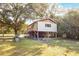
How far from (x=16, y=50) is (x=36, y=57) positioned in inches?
9.3

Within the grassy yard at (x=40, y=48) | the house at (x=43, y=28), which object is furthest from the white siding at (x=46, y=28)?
the grassy yard at (x=40, y=48)

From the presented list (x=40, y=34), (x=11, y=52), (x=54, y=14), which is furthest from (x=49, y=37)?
(x=11, y=52)

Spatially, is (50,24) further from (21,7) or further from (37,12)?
(21,7)

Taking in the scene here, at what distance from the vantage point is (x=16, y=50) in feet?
8.15

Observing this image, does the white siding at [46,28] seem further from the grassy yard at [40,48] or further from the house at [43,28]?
the grassy yard at [40,48]

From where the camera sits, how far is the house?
2479mm

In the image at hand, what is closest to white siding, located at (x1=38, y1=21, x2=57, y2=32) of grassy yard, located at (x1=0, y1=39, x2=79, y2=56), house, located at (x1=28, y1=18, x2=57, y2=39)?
house, located at (x1=28, y1=18, x2=57, y2=39)

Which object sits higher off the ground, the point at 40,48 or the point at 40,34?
the point at 40,34

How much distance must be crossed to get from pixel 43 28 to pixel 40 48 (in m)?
0.23

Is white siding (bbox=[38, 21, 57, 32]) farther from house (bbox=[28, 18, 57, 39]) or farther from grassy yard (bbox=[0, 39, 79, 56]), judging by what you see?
grassy yard (bbox=[0, 39, 79, 56])

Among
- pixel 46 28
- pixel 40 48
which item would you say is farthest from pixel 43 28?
pixel 40 48

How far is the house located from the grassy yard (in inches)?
3.1

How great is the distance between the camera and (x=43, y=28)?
2494mm

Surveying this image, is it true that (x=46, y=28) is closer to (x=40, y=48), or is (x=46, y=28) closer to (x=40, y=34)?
(x=40, y=34)
